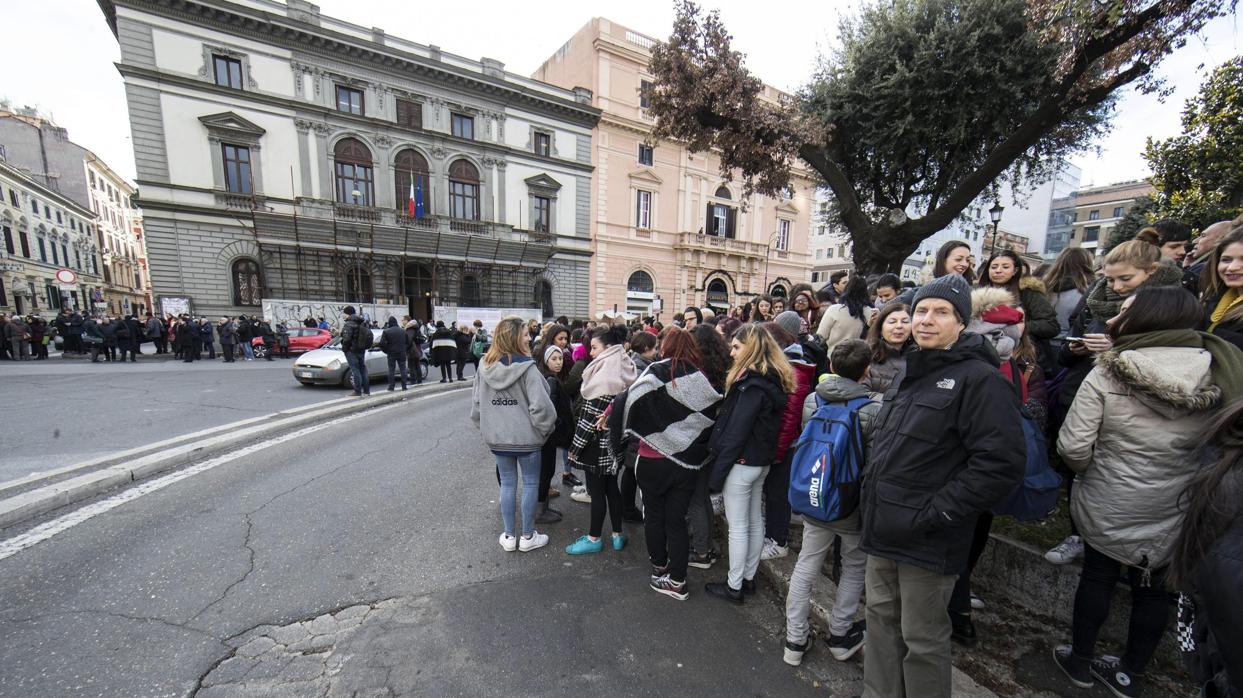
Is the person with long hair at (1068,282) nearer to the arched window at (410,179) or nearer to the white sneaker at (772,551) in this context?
the white sneaker at (772,551)

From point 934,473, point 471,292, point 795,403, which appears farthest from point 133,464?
point 471,292

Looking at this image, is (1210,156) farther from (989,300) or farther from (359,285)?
(359,285)

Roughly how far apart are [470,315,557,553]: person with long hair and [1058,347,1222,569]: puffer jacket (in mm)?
3186

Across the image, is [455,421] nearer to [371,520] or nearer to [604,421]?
[371,520]

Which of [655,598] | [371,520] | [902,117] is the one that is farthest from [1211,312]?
[902,117]

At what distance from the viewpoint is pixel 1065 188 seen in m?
52.5

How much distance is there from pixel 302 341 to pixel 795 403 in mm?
20116

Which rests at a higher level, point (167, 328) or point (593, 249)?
point (593, 249)

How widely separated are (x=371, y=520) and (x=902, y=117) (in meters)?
11.4

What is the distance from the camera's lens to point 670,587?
121 inches

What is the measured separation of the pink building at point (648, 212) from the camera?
29.3 m

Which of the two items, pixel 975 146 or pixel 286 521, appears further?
pixel 975 146

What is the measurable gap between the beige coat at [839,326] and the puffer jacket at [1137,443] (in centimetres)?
204

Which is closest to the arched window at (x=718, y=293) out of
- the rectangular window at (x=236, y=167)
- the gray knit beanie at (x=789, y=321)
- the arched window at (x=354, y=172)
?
the arched window at (x=354, y=172)
